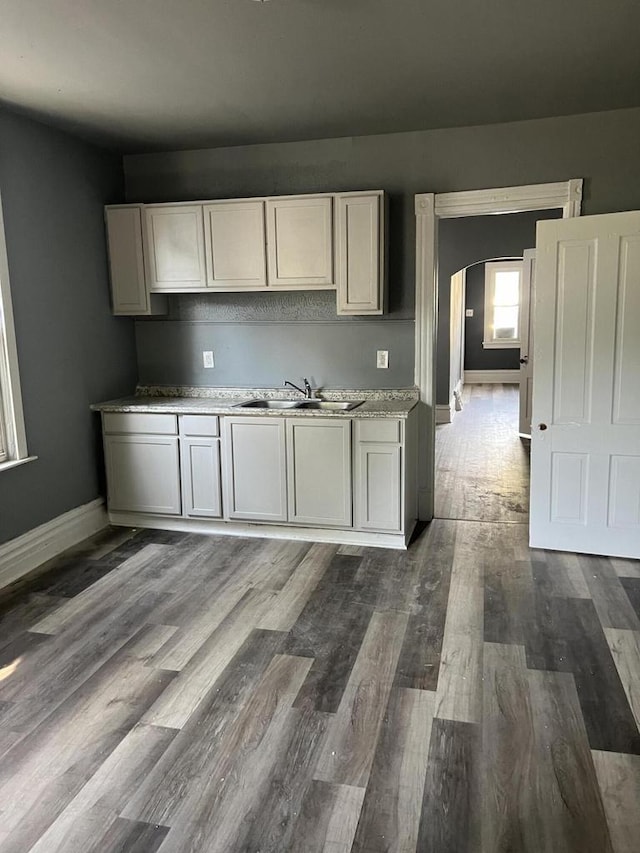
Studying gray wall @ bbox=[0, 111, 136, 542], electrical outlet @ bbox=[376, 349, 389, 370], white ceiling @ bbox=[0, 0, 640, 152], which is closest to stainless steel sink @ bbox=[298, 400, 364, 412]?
electrical outlet @ bbox=[376, 349, 389, 370]

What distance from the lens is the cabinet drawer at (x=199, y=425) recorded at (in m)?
4.15

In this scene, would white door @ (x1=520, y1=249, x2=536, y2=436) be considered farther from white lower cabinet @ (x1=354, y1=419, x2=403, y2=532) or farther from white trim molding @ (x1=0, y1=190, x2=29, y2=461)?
white trim molding @ (x1=0, y1=190, x2=29, y2=461)

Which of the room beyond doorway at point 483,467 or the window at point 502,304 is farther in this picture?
the window at point 502,304

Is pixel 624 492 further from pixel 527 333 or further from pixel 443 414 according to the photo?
pixel 443 414

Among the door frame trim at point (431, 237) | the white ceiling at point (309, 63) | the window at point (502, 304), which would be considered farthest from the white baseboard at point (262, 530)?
the window at point (502, 304)

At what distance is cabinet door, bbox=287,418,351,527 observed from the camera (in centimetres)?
396

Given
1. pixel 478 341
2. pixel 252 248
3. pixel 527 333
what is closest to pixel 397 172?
pixel 252 248

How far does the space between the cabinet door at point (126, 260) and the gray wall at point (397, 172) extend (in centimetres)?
34

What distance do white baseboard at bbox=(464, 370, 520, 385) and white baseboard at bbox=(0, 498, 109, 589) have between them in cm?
963

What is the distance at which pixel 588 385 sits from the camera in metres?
3.66

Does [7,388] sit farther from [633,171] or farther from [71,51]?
[633,171]

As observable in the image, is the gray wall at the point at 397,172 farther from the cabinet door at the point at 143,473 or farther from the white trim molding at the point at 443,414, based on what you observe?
the white trim molding at the point at 443,414

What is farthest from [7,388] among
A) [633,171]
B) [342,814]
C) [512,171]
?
[633,171]

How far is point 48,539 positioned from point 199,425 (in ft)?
3.76
